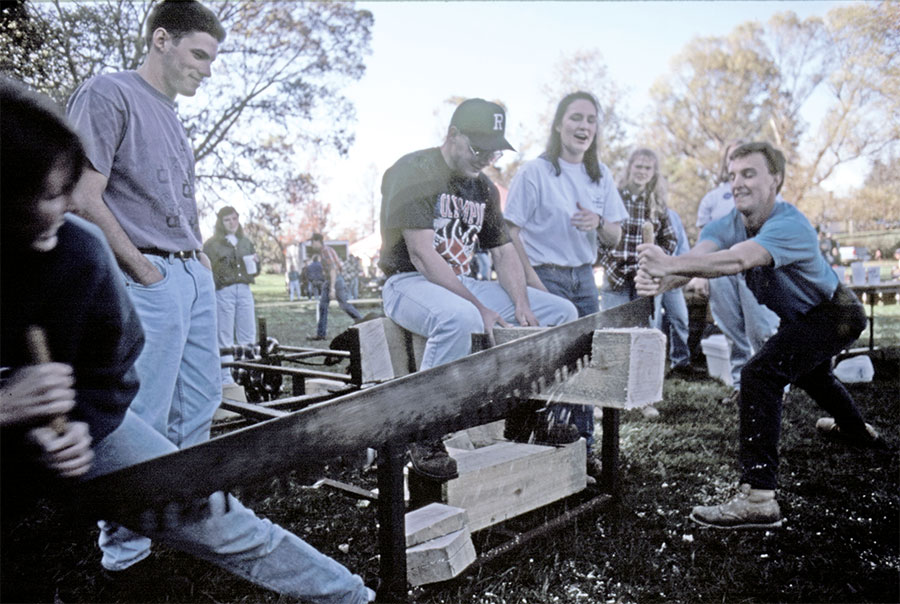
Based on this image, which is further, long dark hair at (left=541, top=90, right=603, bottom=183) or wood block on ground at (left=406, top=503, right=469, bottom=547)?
long dark hair at (left=541, top=90, right=603, bottom=183)

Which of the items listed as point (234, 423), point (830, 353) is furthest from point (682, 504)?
point (234, 423)

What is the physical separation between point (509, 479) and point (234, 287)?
433 cm

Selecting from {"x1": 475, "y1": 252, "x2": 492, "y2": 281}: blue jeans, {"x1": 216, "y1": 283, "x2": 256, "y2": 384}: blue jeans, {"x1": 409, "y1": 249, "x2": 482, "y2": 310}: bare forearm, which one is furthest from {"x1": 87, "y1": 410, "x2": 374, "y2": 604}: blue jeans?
{"x1": 475, "y1": 252, "x2": 492, "y2": 281}: blue jeans

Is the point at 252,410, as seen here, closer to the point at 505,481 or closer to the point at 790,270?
the point at 505,481

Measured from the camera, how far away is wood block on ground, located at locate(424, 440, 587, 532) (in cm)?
237

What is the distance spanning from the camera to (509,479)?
2.53 m

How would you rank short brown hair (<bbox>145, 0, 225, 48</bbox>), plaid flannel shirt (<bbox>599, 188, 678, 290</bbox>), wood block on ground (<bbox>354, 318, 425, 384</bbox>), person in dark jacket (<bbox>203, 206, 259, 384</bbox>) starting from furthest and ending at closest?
person in dark jacket (<bbox>203, 206, 259, 384</bbox>), plaid flannel shirt (<bbox>599, 188, 678, 290</bbox>), wood block on ground (<bbox>354, 318, 425, 384</bbox>), short brown hair (<bbox>145, 0, 225, 48</bbox>)

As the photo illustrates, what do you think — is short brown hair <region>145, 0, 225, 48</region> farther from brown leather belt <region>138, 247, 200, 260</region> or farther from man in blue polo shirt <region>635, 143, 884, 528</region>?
man in blue polo shirt <region>635, 143, 884, 528</region>

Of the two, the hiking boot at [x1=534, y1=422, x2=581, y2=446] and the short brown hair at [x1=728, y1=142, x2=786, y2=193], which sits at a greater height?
the short brown hair at [x1=728, y1=142, x2=786, y2=193]

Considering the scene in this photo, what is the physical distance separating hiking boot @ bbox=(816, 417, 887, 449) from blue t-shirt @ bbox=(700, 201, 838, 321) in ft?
3.60

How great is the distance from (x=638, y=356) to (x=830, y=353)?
1388mm

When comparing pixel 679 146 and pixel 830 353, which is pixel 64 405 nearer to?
pixel 830 353

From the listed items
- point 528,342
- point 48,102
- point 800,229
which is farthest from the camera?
point 800,229

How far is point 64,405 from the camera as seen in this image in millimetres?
1025
